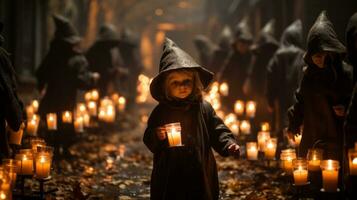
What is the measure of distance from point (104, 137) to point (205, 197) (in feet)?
31.6

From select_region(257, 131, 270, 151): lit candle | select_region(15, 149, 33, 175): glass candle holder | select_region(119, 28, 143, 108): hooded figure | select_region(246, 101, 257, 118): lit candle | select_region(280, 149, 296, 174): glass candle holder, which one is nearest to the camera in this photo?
select_region(15, 149, 33, 175): glass candle holder

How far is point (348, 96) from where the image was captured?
6.84 meters

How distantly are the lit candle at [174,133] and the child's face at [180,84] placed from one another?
1.41 ft

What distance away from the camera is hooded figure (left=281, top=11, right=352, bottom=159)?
6.79 m

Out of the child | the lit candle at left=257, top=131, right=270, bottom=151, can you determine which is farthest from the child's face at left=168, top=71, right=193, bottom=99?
the lit candle at left=257, top=131, right=270, bottom=151

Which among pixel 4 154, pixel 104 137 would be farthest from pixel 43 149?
pixel 104 137

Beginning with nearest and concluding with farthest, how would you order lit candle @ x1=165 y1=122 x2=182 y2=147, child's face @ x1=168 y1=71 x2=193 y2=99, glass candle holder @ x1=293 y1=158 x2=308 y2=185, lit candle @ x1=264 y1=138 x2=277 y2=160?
lit candle @ x1=165 y1=122 x2=182 y2=147, child's face @ x1=168 y1=71 x2=193 y2=99, glass candle holder @ x1=293 y1=158 x2=308 y2=185, lit candle @ x1=264 y1=138 x2=277 y2=160

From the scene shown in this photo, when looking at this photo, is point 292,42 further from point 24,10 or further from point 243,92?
point 24,10

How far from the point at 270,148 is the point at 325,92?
2228mm

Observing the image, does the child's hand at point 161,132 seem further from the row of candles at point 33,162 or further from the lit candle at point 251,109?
the lit candle at point 251,109

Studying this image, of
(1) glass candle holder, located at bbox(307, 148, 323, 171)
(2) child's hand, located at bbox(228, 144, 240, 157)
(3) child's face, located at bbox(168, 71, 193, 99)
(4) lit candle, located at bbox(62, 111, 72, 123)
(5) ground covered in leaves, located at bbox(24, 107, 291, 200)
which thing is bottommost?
(5) ground covered in leaves, located at bbox(24, 107, 291, 200)

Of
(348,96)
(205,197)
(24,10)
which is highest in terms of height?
(24,10)

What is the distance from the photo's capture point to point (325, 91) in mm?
6906

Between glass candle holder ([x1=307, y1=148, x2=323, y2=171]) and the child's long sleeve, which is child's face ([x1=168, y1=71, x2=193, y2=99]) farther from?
glass candle holder ([x1=307, y1=148, x2=323, y2=171])
